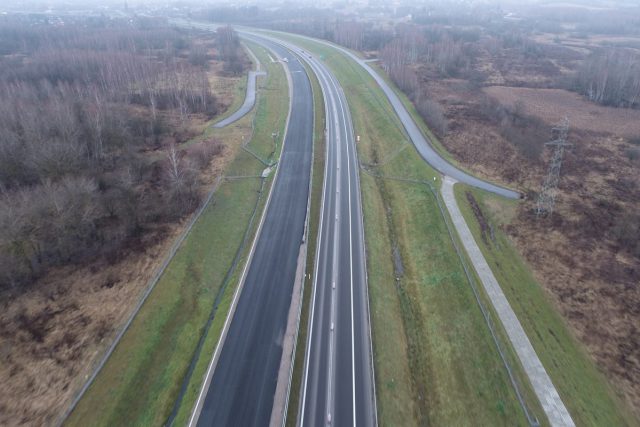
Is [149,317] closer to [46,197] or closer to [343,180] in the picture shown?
[46,197]

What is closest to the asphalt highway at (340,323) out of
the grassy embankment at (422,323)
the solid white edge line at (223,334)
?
the grassy embankment at (422,323)

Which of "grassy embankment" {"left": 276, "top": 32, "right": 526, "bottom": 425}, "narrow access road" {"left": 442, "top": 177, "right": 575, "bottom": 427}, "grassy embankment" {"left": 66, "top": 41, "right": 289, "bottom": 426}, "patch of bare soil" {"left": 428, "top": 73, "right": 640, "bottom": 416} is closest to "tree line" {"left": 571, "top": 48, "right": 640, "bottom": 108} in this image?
"patch of bare soil" {"left": 428, "top": 73, "right": 640, "bottom": 416}

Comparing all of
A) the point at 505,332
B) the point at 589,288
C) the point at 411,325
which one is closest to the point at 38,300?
the point at 411,325

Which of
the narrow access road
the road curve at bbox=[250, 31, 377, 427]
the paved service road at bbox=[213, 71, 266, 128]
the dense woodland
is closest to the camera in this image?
the road curve at bbox=[250, 31, 377, 427]

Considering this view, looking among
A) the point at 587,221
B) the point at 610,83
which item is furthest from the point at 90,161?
the point at 610,83

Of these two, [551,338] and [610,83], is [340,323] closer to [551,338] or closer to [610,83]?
[551,338]

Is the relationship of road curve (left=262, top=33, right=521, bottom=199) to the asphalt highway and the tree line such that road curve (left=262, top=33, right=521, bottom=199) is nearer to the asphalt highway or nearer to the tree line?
the asphalt highway

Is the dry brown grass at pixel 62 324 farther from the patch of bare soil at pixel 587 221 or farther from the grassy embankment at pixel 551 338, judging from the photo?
the patch of bare soil at pixel 587 221
